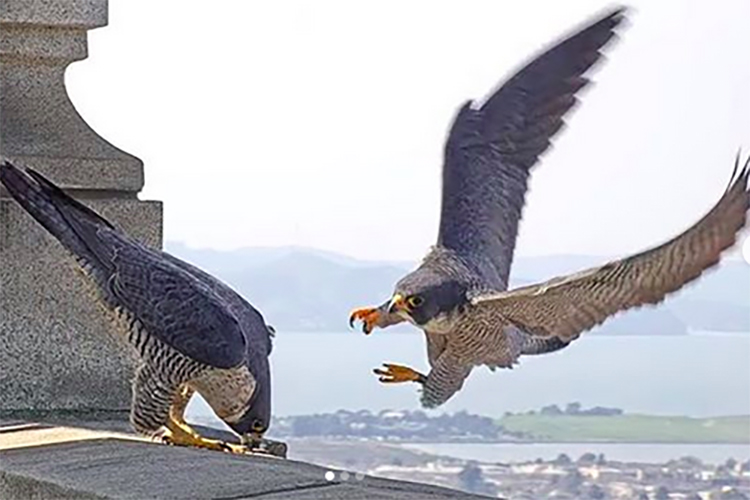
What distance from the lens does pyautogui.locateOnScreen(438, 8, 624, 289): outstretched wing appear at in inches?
203

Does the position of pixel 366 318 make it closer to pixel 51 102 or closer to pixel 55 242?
pixel 55 242

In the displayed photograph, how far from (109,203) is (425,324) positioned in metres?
0.87

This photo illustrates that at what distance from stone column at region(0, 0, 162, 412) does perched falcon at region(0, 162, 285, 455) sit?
40 centimetres

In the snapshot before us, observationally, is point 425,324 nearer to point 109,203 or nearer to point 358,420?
point 358,420

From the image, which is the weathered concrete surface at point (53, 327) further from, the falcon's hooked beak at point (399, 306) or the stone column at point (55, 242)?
the falcon's hooked beak at point (399, 306)

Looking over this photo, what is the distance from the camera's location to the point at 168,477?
287 centimetres

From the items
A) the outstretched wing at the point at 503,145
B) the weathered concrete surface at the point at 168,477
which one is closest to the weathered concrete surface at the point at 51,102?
the outstretched wing at the point at 503,145

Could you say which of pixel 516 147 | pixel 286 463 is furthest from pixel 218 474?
pixel 516 147

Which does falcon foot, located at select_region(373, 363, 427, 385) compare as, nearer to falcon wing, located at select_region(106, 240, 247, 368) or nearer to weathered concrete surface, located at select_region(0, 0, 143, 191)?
weathered concrete surface, located at select_region(0, 0, 143, 191)

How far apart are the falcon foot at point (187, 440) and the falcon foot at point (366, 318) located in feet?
2.49

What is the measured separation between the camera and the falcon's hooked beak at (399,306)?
4738mm

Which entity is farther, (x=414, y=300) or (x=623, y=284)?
(x=414, y=300)

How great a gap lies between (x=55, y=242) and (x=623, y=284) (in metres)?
1.38

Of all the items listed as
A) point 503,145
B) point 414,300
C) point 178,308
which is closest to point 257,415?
point 178,308
